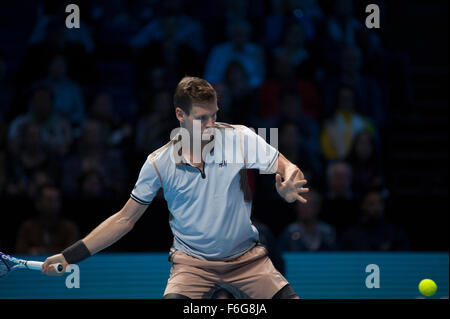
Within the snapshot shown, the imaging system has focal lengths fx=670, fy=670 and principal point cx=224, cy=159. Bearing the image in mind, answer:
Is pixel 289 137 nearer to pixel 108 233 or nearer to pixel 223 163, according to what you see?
pixel 223 163

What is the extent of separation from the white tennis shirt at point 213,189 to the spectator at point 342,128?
14.7 ft

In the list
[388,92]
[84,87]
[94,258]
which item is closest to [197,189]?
[94,258]

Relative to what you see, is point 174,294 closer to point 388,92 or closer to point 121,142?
point 121,142

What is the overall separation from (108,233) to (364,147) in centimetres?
457

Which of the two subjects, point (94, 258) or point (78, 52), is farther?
point (78, 52)

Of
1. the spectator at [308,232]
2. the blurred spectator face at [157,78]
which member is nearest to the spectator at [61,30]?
the blurred spectator face at [157,78]

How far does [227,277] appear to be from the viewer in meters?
3.91

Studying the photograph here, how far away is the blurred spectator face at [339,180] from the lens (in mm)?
7457

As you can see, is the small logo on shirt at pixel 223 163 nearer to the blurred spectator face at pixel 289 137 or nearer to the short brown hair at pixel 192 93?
the short brown hair at pixel 192 93

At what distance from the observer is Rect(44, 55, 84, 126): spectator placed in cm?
846

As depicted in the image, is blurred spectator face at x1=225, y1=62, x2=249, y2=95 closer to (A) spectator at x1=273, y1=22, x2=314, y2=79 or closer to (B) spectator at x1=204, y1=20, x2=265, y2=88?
(B) spectator at x1=204, y1=20, x2=265, y2=88

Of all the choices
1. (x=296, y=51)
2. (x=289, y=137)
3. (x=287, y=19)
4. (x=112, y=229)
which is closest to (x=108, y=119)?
(x=289, y=137)

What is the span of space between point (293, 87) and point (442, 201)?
90.7 inches

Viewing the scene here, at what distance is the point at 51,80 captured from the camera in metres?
8.58
